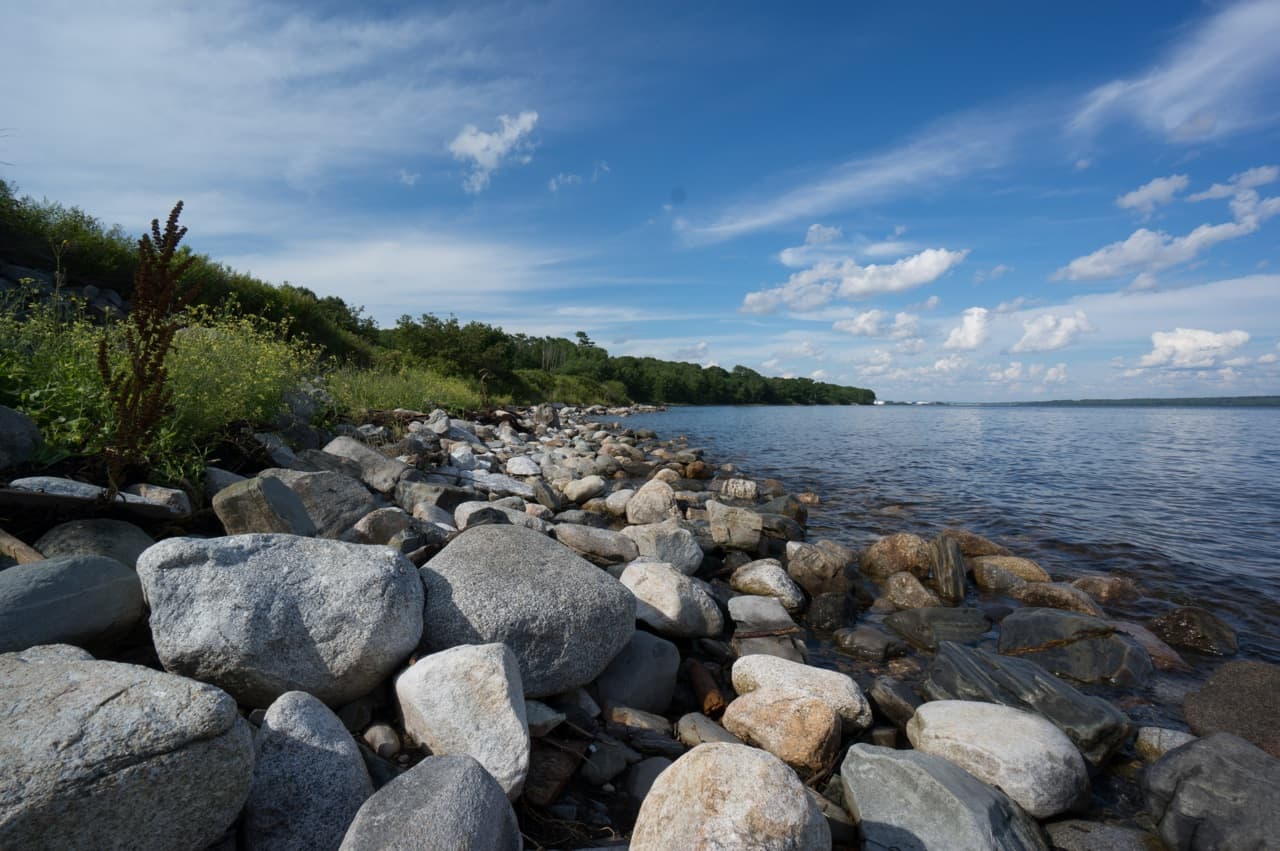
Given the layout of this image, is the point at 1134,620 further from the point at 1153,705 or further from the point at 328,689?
the point at 328,689

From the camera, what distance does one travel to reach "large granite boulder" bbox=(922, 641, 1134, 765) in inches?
153

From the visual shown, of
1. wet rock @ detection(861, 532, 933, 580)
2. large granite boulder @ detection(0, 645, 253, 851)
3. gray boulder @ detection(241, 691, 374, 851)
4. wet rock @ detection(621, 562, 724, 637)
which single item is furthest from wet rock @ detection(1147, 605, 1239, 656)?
large granite boulder @ detection(0, 645, 253, 851)

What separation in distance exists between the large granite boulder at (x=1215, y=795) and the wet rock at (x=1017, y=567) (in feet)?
13.2

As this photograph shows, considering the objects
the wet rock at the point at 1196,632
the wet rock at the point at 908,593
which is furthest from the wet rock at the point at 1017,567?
the wet rock at the point at 1196,632

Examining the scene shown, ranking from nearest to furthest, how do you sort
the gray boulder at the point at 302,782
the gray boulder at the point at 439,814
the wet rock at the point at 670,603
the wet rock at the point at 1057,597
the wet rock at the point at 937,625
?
the gray boulder at the point at 439,814 < the gray boulder at the point at 302,782 < the wet rock at the point at 670,603 < the wet rock at the point at 937,625 < the wet rock at the point at 1057,597

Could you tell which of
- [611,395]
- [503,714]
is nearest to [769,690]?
[503,714]

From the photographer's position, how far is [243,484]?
4.22m

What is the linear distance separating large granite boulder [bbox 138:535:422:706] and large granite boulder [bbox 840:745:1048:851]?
2.68m

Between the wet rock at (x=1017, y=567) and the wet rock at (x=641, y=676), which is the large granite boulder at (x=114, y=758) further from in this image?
the wet rock at (x=1017, y=567)

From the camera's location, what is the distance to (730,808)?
7.26 ft

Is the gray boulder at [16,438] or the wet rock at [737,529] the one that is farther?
the wet rock at [737,529]

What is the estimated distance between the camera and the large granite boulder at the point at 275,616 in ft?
9.40

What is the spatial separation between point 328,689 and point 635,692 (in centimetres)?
196

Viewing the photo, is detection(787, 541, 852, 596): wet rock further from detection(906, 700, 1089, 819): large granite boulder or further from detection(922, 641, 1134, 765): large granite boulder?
detection(906, 700, 1089, 819): large granite boulder
